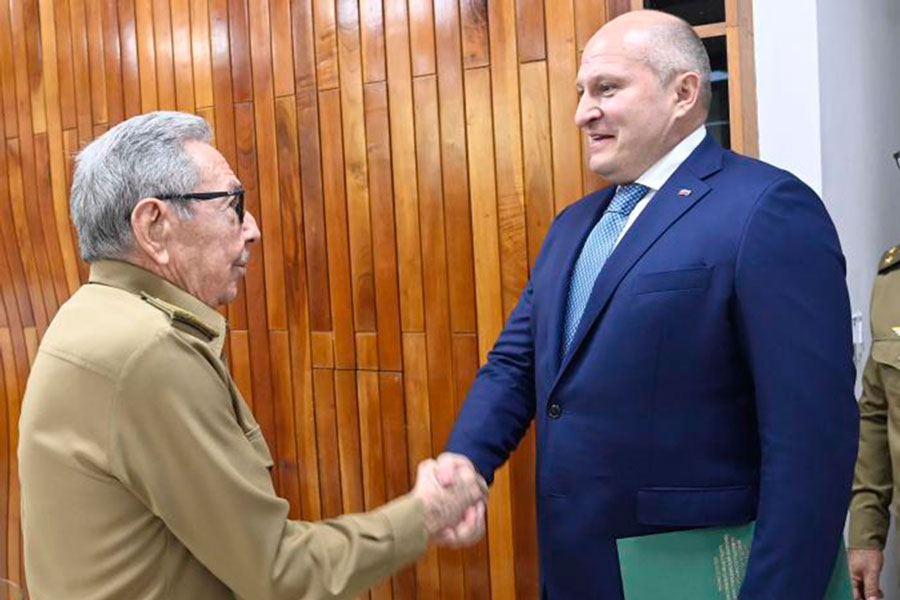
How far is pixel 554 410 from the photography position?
1.80 metres

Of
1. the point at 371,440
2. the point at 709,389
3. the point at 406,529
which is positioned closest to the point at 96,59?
the point at 371,440

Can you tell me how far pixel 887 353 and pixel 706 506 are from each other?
88 cm

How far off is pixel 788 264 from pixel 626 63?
54cm

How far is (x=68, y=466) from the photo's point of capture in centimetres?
137

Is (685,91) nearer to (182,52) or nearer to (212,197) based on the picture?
(212,197)

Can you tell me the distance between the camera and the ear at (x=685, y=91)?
1839 millimetres

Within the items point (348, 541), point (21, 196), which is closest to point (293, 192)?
point (21, 196)

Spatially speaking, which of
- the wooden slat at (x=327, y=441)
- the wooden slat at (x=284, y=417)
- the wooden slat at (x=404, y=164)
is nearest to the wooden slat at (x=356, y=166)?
the wooden slat at (x=404, y=164)

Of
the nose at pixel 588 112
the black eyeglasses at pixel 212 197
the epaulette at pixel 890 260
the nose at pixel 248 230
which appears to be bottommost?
the epaulette at pixel 890 260

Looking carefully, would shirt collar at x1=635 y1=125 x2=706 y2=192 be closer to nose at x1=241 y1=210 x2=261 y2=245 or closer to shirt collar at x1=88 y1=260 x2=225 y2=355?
nose at x1=241 y1=210 x2=261 y2=245

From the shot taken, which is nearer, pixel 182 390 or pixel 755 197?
pixel 182 390

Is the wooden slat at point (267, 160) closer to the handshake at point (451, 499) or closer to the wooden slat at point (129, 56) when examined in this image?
the wooden slat at point (129, 56)

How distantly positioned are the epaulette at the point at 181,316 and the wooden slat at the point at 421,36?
60.3 inches

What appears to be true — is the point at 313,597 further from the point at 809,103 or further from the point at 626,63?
the point at 809,103
